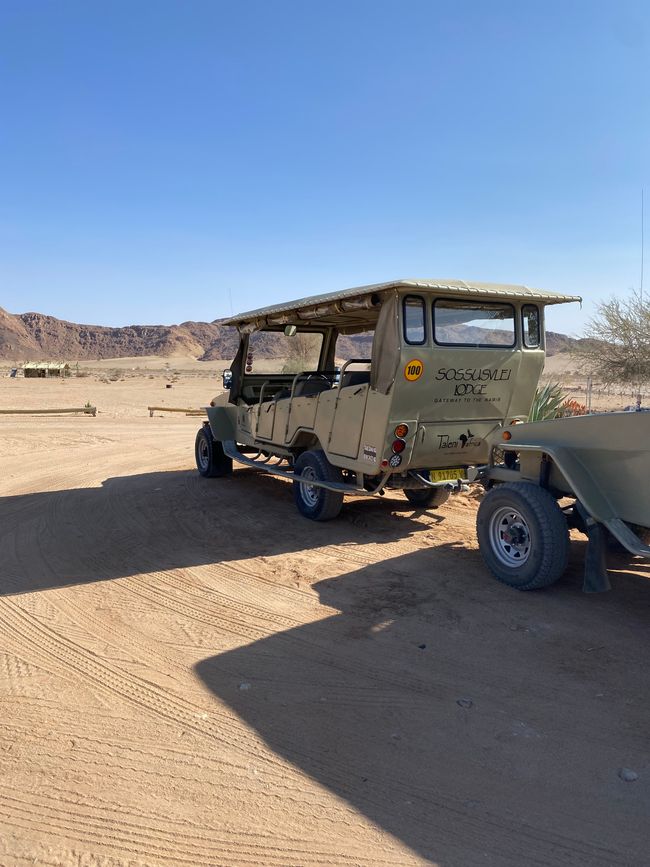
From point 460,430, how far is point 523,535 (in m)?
1.78

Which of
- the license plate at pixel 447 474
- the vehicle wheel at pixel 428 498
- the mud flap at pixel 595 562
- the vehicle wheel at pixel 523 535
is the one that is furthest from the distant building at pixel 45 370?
the mud flap at pixel 595 562

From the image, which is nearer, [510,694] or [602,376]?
[510,694]

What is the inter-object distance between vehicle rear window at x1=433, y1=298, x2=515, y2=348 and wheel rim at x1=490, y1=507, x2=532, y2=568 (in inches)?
75.8

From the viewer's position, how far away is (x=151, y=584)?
5.61 meters

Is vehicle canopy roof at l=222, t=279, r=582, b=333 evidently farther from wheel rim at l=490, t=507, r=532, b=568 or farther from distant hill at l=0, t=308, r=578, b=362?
distant hill at l=0, t=308, r=578, b=362

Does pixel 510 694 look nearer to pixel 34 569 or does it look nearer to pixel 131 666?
pixel 131 666

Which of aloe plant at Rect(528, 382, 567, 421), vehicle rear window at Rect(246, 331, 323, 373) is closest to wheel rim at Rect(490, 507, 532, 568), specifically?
aloe plant at Rect(528, 382, 567, 421)

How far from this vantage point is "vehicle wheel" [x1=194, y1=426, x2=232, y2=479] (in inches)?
400

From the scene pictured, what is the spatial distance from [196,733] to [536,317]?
5.53m

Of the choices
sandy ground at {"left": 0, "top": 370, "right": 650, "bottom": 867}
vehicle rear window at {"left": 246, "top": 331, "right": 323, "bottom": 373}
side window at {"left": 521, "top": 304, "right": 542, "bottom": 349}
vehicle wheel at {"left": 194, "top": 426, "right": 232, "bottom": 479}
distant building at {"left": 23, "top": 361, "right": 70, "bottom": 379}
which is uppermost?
side window at {"left": 521, "top": 304, "right": 542, "bottom": 349}

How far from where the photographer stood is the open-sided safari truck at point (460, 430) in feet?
16.0

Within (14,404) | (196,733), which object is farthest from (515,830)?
(14,404)

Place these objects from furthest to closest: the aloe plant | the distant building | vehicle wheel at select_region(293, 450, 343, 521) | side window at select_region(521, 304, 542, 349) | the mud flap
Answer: the distant building → the aloe plant → vehicle wheel at select_region(293, 450, 343, 521) → side window at select_region(521, 304, 542, 349) → the mud flap

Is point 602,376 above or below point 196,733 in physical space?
above
